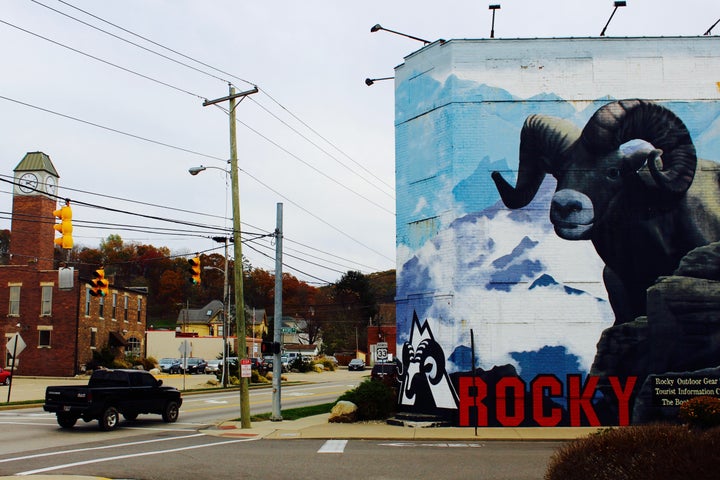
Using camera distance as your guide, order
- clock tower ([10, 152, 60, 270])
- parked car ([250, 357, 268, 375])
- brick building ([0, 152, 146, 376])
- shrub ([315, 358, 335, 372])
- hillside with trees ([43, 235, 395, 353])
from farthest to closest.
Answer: hillside with trees ([43, 235, 395, 353]), shrub ([315, 358, 335, 372]), parked car ([250, 357, 268, 375]), brick building ([0, 152, 146, 376]), clock tower ([10, 152, 60, 270])

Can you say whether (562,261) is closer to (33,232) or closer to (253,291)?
(33,232)

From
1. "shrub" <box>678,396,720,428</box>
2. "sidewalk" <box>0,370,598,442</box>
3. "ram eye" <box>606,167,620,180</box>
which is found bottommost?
"sidewalk" <box>0,370,598,442</box>

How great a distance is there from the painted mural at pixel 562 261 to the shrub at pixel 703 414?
13.1 m

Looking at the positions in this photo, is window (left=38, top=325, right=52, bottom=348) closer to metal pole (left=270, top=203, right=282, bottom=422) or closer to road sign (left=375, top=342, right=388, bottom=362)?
road sign (left=375, top=342, right=388, bottom=362)

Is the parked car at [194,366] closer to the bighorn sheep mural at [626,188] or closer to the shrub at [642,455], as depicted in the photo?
the bighorn sheep mural at [626,188]

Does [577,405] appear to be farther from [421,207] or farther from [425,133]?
[425,133]

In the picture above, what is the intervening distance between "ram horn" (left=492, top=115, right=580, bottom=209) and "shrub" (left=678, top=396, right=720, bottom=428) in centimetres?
1442

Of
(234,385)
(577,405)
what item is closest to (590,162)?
(577,405)

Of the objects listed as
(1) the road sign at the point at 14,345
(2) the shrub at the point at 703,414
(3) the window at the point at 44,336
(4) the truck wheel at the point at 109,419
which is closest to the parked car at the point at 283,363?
(3) the window at the point at 44,336

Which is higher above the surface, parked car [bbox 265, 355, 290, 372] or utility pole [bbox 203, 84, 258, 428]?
utility pole [bbox 203, 84, 258, 428]

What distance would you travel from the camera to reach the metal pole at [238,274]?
22.5 meters

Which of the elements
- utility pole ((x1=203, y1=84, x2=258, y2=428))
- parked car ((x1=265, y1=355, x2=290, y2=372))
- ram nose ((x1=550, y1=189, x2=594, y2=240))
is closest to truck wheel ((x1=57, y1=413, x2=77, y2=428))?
utility pole ((x1=203, y1=84, x2=258, y2=428))

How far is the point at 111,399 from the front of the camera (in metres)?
22.1

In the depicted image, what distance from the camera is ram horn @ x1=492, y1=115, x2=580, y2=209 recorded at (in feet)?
75.8
